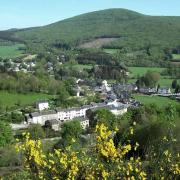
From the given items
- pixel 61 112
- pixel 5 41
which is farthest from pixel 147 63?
pixel 5 41

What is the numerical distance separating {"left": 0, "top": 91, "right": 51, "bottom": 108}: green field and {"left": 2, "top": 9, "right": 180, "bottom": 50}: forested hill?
49.3m

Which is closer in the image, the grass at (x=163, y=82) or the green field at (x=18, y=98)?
the green field at (x=18, y=98)

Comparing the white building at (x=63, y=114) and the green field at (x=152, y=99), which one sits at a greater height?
the white building at (x=63, y=114)

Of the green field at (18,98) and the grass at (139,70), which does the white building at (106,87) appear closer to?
the grass at (139,70)

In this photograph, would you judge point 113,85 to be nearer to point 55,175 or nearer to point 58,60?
point 58,60

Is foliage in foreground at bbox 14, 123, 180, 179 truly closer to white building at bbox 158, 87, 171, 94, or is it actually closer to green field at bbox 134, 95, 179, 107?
green field at bbox 134, 95, 179, 107

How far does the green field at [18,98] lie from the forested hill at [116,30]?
49290 mm

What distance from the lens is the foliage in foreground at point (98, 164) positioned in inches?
170

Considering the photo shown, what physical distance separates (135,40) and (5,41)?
39.7 m

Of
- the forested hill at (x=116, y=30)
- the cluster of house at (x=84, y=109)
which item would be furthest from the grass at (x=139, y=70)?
the forested hill at (x=116, y=30)

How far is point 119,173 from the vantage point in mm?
4469

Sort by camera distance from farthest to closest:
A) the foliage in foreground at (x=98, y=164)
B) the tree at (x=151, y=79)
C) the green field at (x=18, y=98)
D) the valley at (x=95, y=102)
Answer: the tree at (x=151, y=79) → the green field at (x=18, y=98) → the valley at (x=95, y=102) → the foliage in foreground at (x=98, y=164)

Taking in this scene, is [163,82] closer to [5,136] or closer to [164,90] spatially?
[164,90]

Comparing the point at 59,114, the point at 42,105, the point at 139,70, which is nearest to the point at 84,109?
the point at 59,114
